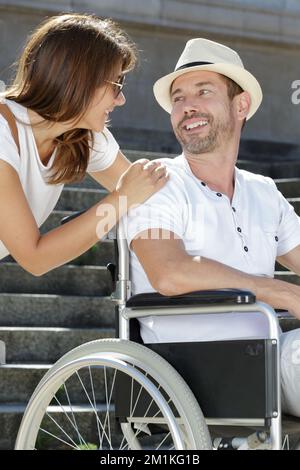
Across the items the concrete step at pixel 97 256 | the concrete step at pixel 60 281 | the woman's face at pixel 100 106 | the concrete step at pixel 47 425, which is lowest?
the concrete step at pixel 47 425

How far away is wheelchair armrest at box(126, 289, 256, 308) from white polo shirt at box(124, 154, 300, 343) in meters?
0.16

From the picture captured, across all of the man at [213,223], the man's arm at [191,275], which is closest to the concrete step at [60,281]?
the man at [213,223]

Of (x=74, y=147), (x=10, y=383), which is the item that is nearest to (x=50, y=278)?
(x=10, y=383)

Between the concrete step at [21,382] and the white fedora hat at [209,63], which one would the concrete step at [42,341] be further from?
the white fedora hat at [209,63]

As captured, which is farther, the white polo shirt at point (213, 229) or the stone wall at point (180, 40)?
the stone wall at point (180, 40)

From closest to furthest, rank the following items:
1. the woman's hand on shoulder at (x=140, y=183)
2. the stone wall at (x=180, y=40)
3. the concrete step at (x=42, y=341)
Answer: the woman's hand on shoulder at (x=140, y=183) → the concrete step at (x=42, y=341) → the stone wall at (x=180, y=40)

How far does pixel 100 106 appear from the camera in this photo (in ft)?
11.0

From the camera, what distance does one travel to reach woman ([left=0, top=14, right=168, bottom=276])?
3.15 metres

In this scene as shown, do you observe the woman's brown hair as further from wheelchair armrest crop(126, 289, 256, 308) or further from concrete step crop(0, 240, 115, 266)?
concrete step crop(0, 240, 115, 266)

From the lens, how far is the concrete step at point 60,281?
17.1 ft

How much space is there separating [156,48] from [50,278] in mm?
2621

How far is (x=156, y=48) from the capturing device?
7.44 m
